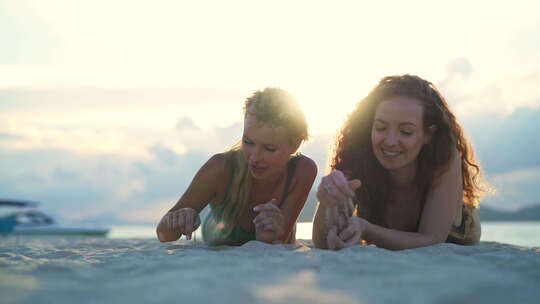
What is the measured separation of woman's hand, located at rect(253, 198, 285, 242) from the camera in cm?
372

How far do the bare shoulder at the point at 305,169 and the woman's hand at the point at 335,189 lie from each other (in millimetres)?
1215

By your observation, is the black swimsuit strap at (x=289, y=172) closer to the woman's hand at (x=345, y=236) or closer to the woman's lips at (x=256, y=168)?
the woman's lips at (x=256, y=168)

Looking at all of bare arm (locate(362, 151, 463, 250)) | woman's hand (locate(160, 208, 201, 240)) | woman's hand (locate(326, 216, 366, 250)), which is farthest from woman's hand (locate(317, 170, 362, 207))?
woman's hand (locate(160, 208, 201, 240))

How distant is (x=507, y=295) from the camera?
6.42 ft

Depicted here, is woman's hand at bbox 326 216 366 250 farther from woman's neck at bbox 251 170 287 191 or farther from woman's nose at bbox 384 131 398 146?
woman's neck at bbox 251 170 287 191

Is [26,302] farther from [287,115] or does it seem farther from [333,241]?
[287,115]

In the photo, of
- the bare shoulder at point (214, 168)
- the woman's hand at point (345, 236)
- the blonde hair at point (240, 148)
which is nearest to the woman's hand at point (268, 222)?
the woman's hand at point (345, 236)

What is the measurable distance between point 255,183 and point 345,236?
1.38 m

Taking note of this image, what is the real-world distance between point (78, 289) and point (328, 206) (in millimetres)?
1886

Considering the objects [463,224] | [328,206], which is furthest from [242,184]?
[463,224]

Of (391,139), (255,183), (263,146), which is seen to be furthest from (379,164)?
(255,183)

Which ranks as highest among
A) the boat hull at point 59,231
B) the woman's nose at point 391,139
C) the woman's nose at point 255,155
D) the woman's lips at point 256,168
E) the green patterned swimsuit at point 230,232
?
the woman's nose at point 391,139

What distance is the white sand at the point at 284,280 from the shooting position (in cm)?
183

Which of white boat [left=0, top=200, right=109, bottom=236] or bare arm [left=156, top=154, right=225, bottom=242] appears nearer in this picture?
bare arm [left=156, top=154, right=225, bottom=242]
